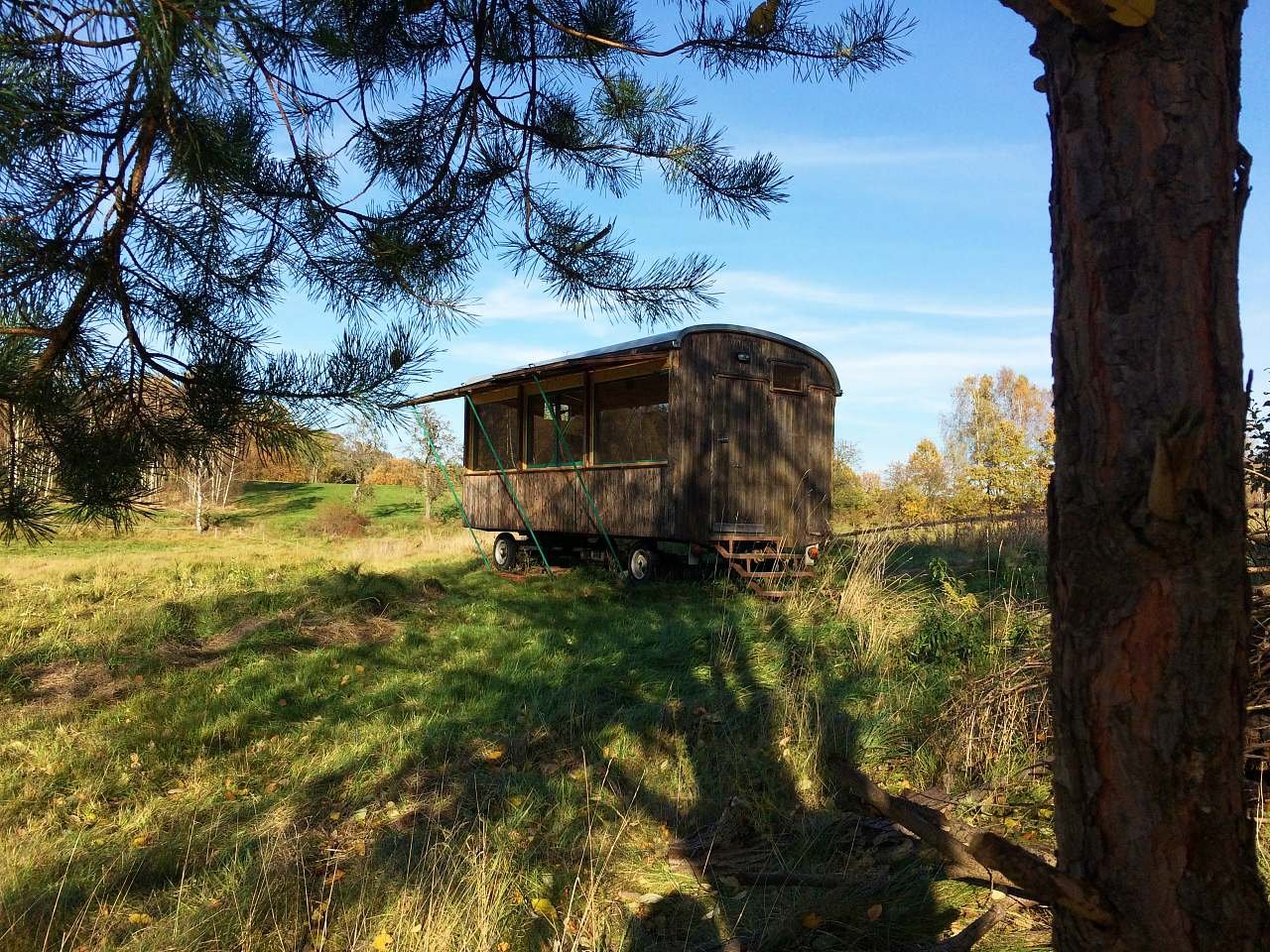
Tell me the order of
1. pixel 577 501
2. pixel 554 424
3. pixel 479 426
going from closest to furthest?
pixel 577 501 → pixel 554 424 → pixel 479 426

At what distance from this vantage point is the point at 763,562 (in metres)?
10.9

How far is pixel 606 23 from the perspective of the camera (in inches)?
145

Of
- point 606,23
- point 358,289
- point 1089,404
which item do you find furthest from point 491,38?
point 1089,404

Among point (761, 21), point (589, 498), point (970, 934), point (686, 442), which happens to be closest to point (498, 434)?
point (589, 498)

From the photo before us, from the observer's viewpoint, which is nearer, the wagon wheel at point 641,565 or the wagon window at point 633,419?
the wagon window at point 633,419

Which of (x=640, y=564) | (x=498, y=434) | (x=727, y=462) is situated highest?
(x=498, y=434)

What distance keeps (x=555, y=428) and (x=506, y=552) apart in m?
2.73

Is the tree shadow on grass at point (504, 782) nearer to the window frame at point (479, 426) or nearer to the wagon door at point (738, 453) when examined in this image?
the wagon door at point (738, 453)

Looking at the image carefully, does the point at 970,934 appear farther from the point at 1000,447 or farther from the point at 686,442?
the point at 1000,447

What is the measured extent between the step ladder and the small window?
6.54 ft

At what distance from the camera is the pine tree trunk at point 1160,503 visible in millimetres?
1236

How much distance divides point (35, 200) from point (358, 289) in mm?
1069

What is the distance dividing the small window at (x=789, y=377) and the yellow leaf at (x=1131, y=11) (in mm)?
9763

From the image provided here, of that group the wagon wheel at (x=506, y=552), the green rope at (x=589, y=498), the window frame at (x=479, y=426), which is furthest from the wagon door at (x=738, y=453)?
the wagon wheel at (x=506, y=552)
